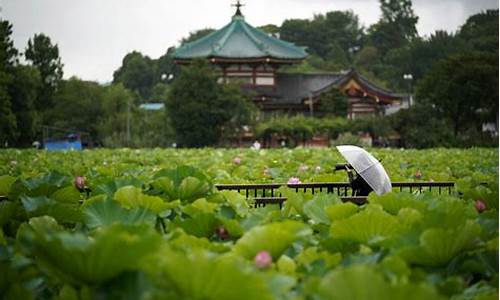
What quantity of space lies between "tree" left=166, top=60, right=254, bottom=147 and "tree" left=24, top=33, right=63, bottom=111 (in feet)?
12.4

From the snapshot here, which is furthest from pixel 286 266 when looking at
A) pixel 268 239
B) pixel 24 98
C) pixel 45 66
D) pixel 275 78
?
pixel 275 78

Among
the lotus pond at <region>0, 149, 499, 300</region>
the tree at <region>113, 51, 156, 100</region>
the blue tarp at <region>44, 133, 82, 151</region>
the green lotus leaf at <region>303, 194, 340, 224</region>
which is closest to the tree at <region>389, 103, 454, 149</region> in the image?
the blue tarp at <region>44, 133, 82, 151</region>

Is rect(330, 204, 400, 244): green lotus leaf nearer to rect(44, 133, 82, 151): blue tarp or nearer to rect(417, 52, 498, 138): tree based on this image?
rect(417, 52, 498, 138): tree

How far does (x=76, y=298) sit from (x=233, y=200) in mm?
940

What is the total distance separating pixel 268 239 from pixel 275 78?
32.2 metres

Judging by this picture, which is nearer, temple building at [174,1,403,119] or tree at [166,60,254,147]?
tree at [166,60,254,147]

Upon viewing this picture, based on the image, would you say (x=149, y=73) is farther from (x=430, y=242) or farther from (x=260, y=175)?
(x=430, y=242)

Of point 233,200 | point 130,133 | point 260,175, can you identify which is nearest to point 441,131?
point 130,133

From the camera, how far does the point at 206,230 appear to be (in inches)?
66.4

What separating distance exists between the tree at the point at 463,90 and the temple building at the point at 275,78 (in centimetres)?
662

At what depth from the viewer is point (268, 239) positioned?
4.33ft

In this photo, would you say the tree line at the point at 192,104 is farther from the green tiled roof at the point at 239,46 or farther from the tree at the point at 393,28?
the green tiled roof at the point at 239,46

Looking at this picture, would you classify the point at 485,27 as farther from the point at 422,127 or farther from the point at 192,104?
the point at 192,104

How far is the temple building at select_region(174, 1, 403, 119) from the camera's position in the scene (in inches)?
1254
